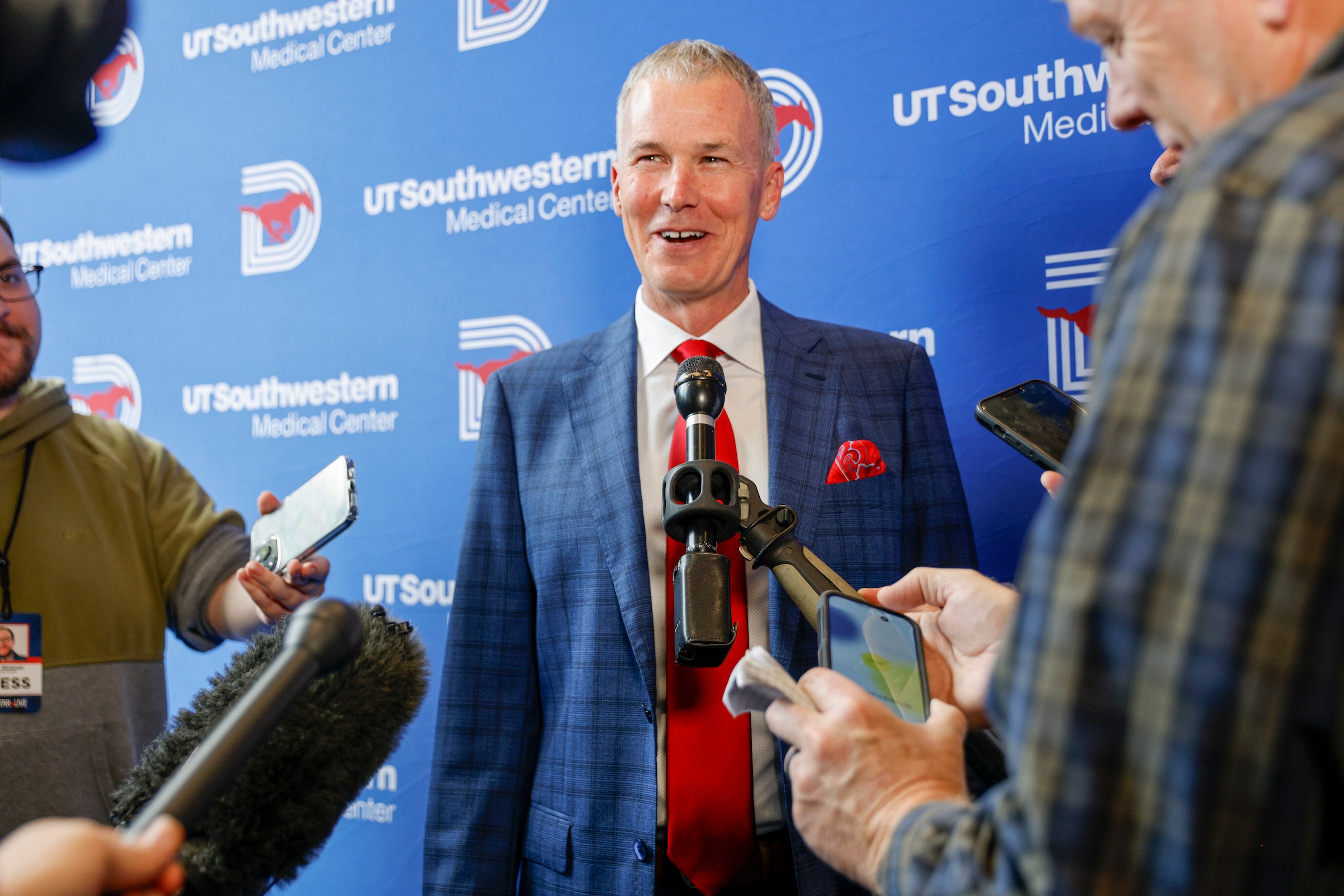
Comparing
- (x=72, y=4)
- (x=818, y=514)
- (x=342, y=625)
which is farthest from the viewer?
(x=72, y=4)

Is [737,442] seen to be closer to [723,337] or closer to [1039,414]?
[723,337]

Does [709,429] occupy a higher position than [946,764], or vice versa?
[709,429]

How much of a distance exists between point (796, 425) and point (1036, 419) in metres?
0.37

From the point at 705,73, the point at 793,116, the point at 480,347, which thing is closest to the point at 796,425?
the point at 705,73

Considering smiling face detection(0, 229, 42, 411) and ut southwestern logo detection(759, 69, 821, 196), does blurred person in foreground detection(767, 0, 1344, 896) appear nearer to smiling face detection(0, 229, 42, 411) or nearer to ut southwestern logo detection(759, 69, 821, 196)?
ut southwestern logo detection(759, 69, 821, 196)

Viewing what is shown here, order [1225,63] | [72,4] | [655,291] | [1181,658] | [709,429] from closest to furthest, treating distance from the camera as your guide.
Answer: [1181,658] < [1225,63] < [709,429] < [655,291] < [72,4]

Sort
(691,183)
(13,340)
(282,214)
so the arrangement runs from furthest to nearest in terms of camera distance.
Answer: (282,214) → (13,340) → (691,183)

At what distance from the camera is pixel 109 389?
2666 mm

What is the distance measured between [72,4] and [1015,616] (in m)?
3.09

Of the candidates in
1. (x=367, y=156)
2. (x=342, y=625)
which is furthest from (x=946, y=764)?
(x=367, y=156)

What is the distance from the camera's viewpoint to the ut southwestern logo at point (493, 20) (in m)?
2.18

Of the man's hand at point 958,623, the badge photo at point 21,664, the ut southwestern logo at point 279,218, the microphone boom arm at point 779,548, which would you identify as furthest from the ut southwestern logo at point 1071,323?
the badge photo at point 21,664

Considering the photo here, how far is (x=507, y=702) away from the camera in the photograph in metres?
1.53

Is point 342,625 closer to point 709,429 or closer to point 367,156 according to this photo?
point 709,429
